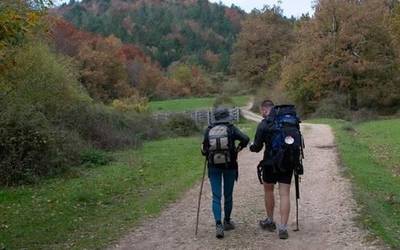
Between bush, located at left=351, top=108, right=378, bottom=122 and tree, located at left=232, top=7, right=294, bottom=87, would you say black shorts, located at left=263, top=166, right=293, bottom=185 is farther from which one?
tree, located at left=232, top=7, right=294, bottom=87

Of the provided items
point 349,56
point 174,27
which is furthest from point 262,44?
point 174,27

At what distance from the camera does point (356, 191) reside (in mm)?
12789

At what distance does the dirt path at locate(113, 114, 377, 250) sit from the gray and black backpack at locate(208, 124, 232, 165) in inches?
52.0

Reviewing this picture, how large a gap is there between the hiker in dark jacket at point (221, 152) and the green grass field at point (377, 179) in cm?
249

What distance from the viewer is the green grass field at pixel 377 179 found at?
9.57 metres

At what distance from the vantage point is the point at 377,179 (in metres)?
15.1

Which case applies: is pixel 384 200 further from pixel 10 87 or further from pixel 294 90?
pixel 294 90

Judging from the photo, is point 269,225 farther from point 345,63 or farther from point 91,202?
point 345,63

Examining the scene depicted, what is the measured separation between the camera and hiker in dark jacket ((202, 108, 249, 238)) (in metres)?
8.92

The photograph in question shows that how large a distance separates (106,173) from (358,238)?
36.9ft

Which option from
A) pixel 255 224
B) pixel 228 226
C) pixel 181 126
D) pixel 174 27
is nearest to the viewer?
pixel 228 226

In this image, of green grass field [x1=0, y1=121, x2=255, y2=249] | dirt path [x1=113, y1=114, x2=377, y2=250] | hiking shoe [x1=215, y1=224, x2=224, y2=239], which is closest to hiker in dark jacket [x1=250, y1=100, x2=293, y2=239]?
dirt path [x1=113, y1=114, x2=377, y2=250]

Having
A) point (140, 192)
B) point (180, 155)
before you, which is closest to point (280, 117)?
point (140, 192)

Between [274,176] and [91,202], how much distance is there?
5921 millimetres
